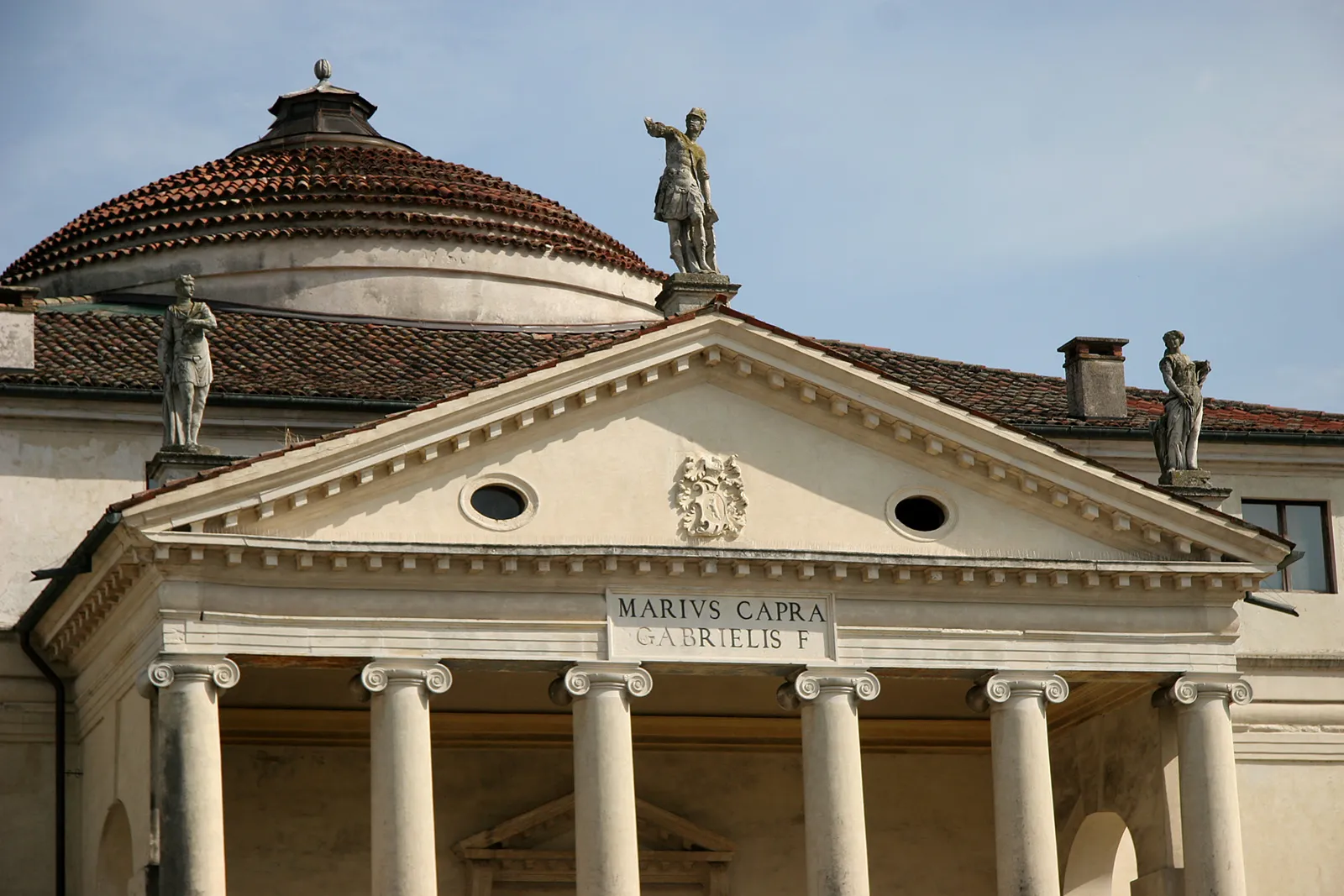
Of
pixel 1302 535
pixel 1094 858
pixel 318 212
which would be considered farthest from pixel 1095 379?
pixel 318 212

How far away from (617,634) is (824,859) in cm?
343

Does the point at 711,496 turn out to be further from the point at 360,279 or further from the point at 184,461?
the point at 360,279

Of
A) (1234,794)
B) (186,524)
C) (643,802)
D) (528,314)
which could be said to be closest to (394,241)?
(528,314)

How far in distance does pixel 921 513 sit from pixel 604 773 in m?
5.04

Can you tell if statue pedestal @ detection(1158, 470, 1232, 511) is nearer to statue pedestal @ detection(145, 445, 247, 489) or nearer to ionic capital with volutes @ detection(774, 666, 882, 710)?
ionic capital with volutes @ detection(774, 666, 882, 710)

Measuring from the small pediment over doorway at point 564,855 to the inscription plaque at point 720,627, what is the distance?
4.74m

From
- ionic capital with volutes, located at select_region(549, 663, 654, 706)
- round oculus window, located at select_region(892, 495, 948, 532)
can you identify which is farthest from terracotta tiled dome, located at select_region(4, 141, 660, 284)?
ionic capital with volutes, located at select_region(549, 663, 654, 706)

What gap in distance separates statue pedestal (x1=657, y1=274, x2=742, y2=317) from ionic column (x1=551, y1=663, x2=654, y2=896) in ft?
15.2

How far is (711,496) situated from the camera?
2888 cm

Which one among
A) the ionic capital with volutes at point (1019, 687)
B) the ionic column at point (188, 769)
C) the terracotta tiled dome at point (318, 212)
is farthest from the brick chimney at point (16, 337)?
the ionic capital with volutes at point (1019, 687)

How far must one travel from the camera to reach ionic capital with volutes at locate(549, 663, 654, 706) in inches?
1101

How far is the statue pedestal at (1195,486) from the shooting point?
30.6 meters

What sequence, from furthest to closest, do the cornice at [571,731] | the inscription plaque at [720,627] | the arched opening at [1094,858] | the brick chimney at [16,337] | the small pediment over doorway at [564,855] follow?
the brick chimney at [16,337], the arched opening at [1094,858], the small pediment over doorway at [564,855], the cornice at [571,731], the inscription plaque at [720,627]

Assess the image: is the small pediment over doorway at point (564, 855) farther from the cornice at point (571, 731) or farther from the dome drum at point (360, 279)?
the dome drum at point (360, 279)
